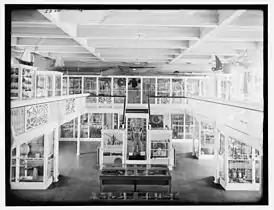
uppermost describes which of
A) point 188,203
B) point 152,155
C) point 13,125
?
point 13,125

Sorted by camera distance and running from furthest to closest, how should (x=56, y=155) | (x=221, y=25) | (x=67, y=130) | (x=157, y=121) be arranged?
(x=67, y=130)
(x=56, y=155)
(x=157, y=121)
(x=221, y=25)

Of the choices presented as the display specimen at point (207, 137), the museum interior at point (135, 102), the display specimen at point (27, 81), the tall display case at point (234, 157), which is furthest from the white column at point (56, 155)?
the tall display case at point (234, 157)

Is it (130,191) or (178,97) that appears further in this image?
(178,97)

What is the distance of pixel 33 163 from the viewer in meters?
5.21

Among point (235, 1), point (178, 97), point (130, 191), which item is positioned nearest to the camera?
point (235, 1)

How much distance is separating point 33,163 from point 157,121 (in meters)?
2.42

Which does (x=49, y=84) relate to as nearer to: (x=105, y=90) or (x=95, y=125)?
(x=105, y=90)

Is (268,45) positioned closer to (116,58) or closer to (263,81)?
(263,81)

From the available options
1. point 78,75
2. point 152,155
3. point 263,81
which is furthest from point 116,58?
point 263,81

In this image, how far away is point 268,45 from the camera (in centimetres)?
311

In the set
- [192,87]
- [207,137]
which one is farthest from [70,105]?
[207,137]

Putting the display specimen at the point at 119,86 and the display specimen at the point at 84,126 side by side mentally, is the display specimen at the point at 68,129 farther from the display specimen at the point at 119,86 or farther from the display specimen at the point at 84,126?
the display specimen at the point at 119,86

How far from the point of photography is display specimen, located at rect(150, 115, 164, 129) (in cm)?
373

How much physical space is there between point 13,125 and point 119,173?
120 cm
